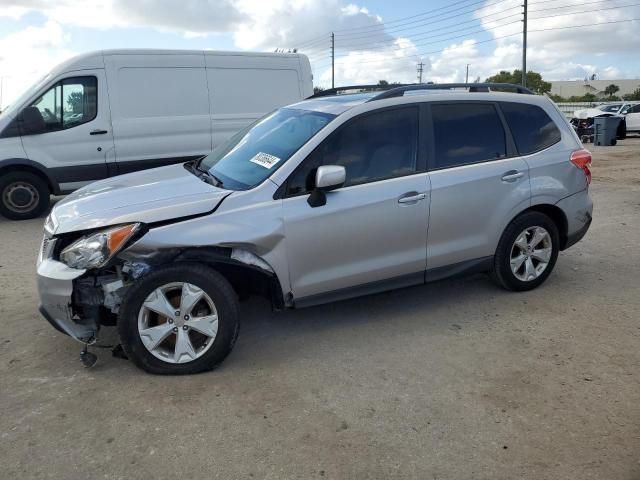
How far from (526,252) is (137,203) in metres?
3.22

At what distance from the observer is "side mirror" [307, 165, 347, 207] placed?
12.0 ft

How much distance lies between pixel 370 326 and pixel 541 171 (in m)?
1.99

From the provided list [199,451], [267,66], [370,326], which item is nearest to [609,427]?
[370,326]

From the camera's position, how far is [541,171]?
4703mm

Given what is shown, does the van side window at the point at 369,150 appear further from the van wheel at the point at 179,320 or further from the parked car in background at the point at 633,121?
the parked car in background at the point at 633,121

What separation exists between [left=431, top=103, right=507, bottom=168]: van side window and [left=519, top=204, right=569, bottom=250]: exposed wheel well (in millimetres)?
607

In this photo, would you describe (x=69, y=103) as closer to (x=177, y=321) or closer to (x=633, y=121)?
(x=177, y=321)

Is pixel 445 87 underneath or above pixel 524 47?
underneath

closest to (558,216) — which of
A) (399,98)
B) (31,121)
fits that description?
(399,98)

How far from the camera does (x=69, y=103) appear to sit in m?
8.38

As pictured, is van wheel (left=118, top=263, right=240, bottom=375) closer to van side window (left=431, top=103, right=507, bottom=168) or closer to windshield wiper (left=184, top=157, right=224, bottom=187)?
windshield wiper (left=184, top=157, right=224, bottom=187)

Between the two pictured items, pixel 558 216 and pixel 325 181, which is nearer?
pixel 325 181

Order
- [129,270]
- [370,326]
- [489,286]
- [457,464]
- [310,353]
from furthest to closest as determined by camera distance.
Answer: [489,286]
[370,326]
[310,353]
[129,270]
[457,464]

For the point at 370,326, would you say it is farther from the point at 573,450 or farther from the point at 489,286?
the point at 573,450
